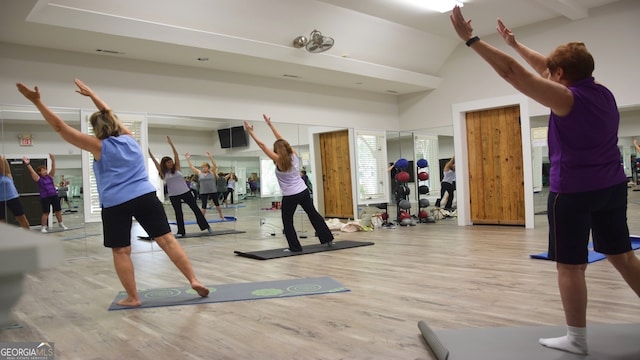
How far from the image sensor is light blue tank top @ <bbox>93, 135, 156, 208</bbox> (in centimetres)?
301

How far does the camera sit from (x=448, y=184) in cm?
938

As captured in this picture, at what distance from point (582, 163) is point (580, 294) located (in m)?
0.54

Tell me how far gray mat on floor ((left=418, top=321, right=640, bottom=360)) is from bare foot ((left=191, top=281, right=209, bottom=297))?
158 cm

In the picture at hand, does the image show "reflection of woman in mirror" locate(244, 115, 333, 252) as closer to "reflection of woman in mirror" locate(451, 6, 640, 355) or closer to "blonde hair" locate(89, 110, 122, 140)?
"blonde hair" locate(89, 110, 122, 140)

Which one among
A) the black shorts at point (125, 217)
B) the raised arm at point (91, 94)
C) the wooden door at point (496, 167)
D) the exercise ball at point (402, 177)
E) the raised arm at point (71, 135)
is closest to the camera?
the raised arm at point (71, 135)

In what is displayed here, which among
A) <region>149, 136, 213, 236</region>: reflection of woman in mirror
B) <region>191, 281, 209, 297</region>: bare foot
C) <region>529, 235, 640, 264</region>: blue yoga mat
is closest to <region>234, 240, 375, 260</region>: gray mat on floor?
<region>149, 136, 213, 236</region>: reflection of woman in mirror

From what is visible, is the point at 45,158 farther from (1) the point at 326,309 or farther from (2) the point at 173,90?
(1) the point at 326,309

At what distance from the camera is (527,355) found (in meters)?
2.05

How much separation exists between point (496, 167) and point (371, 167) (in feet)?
7.56

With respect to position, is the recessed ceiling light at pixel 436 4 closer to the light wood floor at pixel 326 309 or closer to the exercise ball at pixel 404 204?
the exercise ball at pixel 404 204

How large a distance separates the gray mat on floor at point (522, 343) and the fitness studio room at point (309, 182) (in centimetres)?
1

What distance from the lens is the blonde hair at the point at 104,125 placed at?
304cm

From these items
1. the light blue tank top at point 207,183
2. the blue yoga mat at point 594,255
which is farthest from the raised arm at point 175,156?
the blue yoga mat at point 594,255

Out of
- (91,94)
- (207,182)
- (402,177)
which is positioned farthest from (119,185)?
(402,177)
